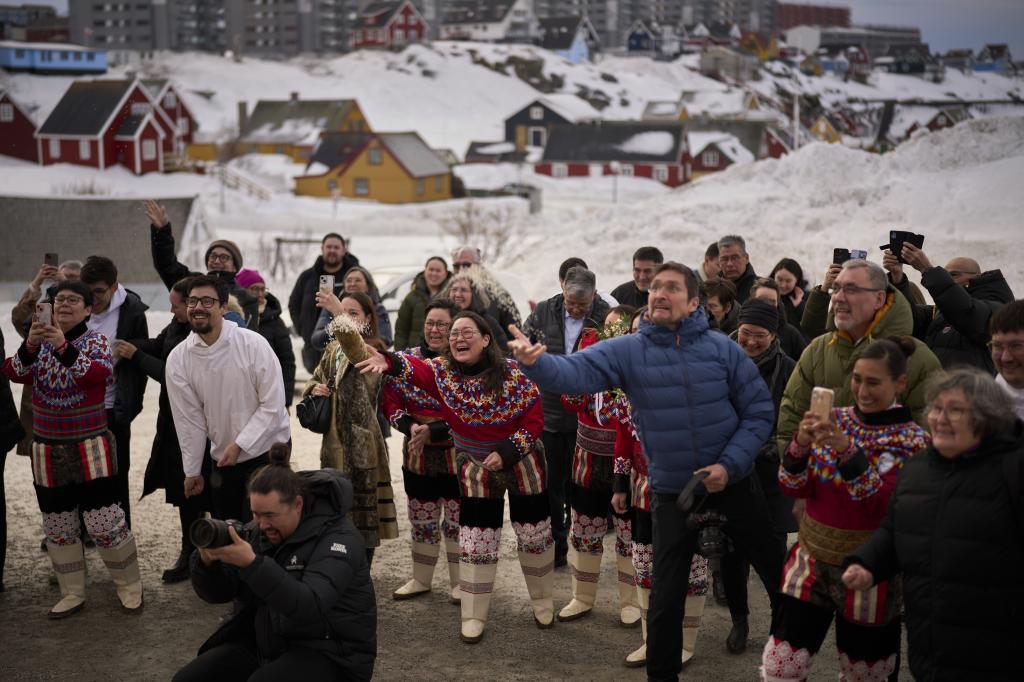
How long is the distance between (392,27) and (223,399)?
10835cm

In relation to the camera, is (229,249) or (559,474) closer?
(559,474)

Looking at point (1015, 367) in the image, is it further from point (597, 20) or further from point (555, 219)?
point (597, 20)

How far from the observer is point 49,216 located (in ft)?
71.5

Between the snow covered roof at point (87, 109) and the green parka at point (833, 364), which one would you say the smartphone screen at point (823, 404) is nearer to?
the green parka at point (833, 364)

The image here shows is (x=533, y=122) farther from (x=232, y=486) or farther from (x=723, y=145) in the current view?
(x=232, y=486)

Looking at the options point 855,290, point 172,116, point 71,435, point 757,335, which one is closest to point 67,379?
point 71,435

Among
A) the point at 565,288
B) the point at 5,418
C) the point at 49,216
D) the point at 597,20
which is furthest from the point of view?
the point at 597,20

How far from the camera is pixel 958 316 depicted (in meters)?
6.00

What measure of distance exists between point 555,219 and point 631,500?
125 ft

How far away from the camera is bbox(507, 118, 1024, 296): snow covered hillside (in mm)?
19172

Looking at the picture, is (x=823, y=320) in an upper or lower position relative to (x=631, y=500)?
upper

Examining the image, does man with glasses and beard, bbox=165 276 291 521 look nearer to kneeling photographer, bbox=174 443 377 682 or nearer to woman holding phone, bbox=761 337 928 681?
kneeling photographer, bbox=174 443 377 682

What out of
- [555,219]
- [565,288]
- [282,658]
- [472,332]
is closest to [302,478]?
[282,658]

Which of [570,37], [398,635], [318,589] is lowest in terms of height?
[398,635]
